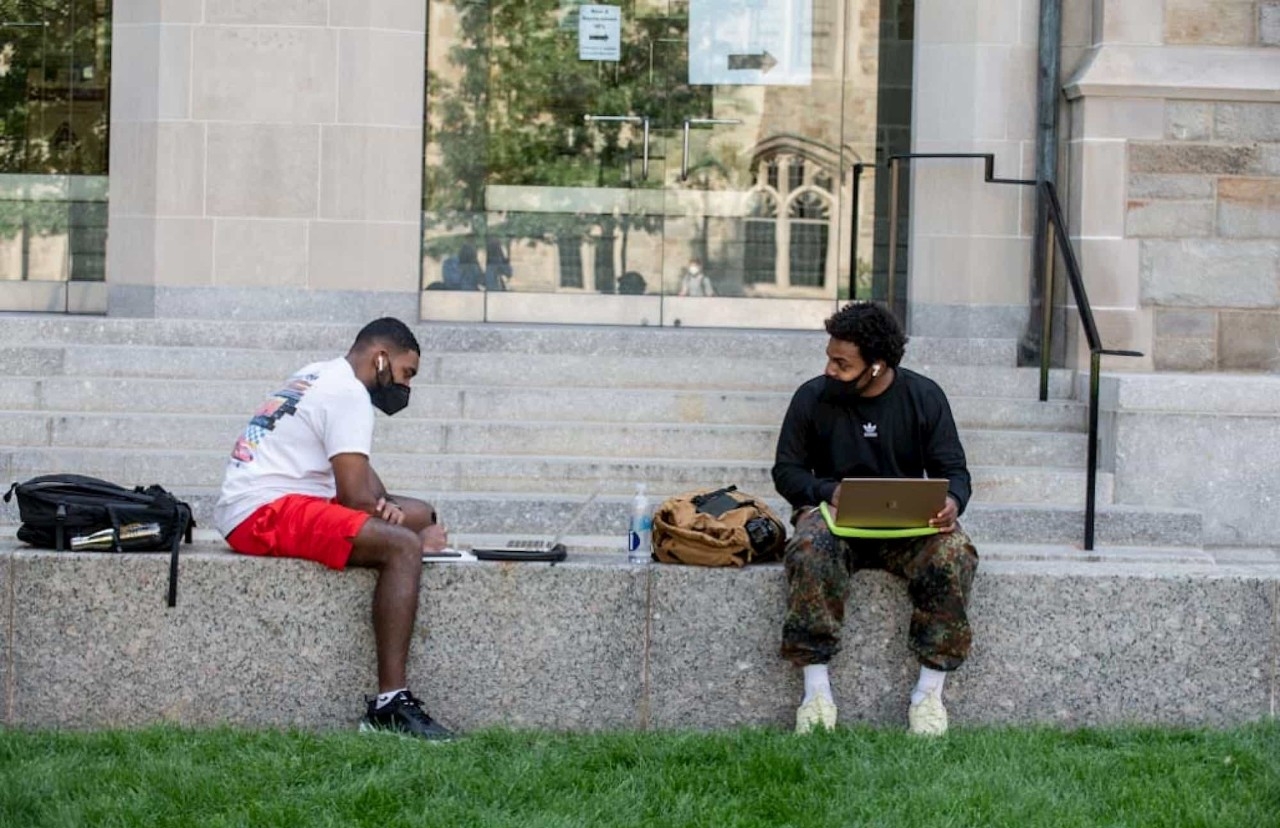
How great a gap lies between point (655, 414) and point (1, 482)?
128 inches

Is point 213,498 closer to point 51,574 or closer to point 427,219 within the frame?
point 51,574

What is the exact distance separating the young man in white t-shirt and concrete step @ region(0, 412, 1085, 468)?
2.84m

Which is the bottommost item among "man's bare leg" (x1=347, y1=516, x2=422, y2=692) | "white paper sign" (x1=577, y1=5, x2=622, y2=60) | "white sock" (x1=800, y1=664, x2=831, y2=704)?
"white sock" (x1=800, y1=664, x2=831, y2=704)

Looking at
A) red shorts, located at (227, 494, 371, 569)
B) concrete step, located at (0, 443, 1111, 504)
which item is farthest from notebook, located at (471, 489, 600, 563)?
concrete step, located at (0, 443, 1111, 504)

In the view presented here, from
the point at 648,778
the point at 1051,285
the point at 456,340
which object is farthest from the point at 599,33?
the point at 648,778

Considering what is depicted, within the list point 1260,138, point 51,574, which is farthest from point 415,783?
point 1260,138

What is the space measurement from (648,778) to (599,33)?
7961 mm

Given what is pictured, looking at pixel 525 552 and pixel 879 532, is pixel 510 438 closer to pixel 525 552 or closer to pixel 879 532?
pixel 525 552

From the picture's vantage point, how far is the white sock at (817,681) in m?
6.71

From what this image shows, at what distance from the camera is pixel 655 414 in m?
10.4

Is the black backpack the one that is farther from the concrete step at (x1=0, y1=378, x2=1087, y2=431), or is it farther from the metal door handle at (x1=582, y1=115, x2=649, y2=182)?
the metal door handle at (x1=582, y1=115, x2=649, y2=182)

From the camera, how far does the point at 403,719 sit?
6.65 meters

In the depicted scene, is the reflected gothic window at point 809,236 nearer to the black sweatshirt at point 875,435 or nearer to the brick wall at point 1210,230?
the brick wall at point 1210,230

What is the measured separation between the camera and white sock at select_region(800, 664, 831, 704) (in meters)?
6.71
